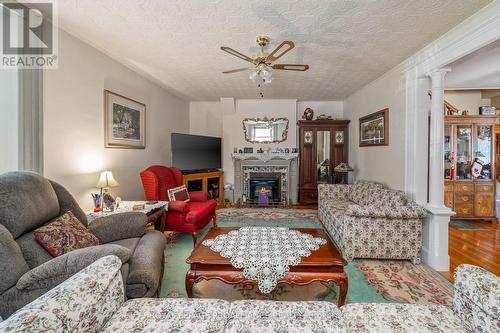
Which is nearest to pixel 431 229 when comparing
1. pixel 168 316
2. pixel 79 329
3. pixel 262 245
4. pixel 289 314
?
pixel 262 245

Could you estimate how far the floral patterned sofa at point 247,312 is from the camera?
100cm

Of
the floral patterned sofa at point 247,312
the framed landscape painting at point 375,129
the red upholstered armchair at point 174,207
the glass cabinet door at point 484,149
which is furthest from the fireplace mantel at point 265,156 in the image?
the floral patterned sofa at point 247,312

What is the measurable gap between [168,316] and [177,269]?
1373 millimetres

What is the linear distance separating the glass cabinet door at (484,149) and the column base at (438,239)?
2526mm

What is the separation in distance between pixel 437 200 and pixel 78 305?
3.44 m

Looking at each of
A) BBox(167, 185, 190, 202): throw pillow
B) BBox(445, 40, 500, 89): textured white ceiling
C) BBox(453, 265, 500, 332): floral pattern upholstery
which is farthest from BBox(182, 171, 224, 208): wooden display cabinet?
BBox(445, 40, 500, 89): textured white ceiling

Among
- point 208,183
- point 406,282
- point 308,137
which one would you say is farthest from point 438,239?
point 208,183

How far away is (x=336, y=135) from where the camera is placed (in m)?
5.35

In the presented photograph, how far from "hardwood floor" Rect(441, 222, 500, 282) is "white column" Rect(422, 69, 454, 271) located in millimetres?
207

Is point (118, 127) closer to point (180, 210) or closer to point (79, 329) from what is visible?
point (180, 210)

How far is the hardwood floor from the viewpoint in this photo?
2586 mm

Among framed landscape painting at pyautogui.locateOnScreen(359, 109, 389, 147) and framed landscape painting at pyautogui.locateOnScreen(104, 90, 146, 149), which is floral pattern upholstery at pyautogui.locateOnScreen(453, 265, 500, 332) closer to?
framed landscape painting at pyautogui.locateOnScreen(359, 109, 389, 147)

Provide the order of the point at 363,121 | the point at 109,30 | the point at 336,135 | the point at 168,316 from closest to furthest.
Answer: the point at 168,316 → the point at 109,30 → the point at 363,121 → the point at 336,135

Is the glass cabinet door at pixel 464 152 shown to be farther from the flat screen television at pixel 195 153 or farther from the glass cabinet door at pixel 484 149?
the flat screen television at pixel 195 153
